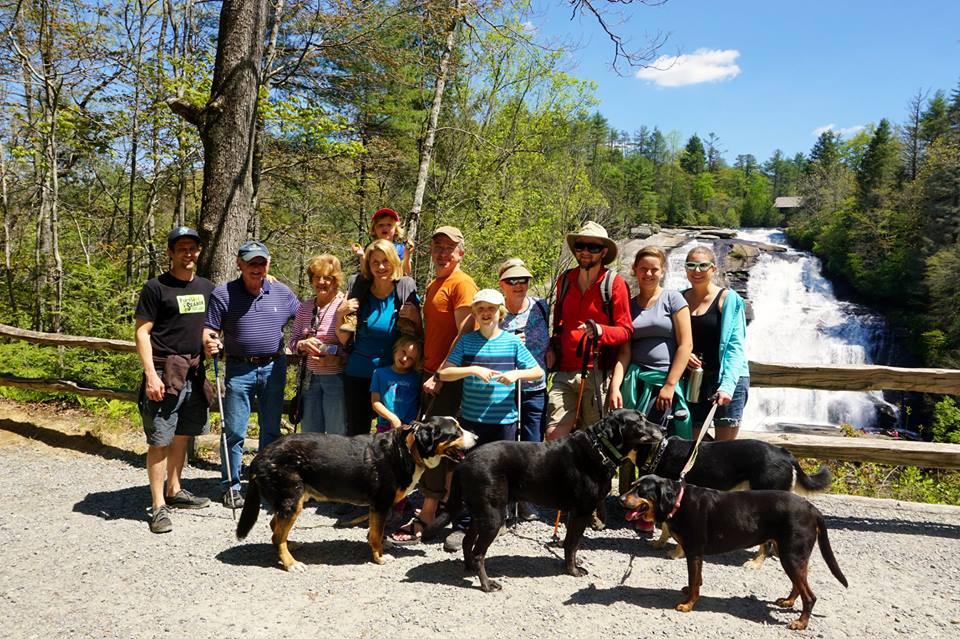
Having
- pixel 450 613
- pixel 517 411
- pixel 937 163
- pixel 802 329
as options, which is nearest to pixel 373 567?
pixel 450 613

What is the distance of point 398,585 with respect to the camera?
374cm

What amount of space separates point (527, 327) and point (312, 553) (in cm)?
235

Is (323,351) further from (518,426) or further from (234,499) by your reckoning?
(518,426)

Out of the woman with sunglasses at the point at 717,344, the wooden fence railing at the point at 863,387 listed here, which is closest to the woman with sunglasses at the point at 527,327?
the woman with sunglasses at the point at 717,344

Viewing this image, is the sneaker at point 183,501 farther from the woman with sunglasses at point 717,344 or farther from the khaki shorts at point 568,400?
the woman with sunglasses at point 717,344

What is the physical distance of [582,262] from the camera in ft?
14.8

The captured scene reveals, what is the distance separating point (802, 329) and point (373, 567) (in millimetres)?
27675

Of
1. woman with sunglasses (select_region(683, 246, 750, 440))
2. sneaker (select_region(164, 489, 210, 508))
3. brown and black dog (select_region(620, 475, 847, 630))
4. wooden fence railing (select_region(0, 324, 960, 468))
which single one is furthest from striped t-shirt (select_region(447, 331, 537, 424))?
wooden fence railing (select_region(0, 324, 960, 468))

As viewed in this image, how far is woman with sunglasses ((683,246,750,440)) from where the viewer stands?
4.48 metres

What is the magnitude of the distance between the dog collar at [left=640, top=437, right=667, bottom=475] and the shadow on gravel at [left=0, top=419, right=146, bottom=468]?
5344 millimetres

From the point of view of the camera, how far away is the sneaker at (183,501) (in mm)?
5012

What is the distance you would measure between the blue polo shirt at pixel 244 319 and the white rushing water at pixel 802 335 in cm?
1520

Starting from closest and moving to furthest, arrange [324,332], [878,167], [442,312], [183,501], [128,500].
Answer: [442,312] → [324,332] → [183,501] → [128,500] → [878,167]

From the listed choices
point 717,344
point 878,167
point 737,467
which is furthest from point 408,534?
point 878,167
